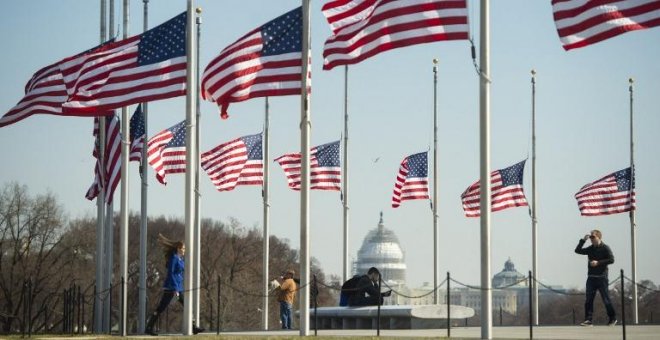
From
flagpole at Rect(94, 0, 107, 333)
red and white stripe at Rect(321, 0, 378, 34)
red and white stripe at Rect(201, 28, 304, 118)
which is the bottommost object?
flagpole at Rect(94, 0, 107, 333)

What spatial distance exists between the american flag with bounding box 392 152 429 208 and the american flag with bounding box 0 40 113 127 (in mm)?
17042

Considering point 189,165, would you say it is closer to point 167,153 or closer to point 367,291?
point 367,291

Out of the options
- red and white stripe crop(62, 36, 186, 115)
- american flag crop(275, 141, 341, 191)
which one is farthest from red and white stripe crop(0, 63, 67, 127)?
american flag crop(275, 141, 341, 191)

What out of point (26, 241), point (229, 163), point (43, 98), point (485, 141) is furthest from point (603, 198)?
point (26, 241)

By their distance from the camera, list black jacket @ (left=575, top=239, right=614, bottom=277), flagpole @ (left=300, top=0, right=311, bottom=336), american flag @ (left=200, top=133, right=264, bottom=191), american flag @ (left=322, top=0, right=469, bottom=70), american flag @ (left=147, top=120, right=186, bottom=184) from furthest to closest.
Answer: american flag @ (left=200, top=133, right=264, bottom=191)
american flag @ (left=147, top=120, right=186, bottom=184)
black jacket @ (left=575, top=239, right=614, bottom=277)
flagpole @ (left=300, top=0, right=311, bottom=336)
american flag @ (left=322, top=0, right=469, bottom=70)

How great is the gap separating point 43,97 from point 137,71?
4185 mm

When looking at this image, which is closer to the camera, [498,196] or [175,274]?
[175,274]

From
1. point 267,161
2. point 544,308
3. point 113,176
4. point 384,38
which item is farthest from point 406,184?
point 544,308

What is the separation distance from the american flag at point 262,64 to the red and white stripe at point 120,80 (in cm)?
233

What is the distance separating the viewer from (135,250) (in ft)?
308

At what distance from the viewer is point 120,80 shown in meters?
29.7

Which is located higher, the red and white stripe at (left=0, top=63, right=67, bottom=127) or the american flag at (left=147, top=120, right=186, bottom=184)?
the red and white stripe at (left=0, top=63, right=67, bottom=127)

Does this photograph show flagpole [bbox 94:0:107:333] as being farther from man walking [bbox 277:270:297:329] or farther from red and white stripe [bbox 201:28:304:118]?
red and white stripe [bbox 201:28:304:118]

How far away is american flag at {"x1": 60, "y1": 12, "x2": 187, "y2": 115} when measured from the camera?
2923 cm
